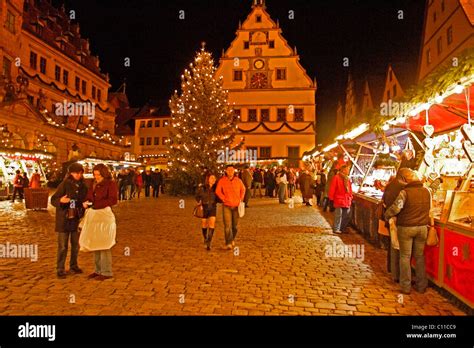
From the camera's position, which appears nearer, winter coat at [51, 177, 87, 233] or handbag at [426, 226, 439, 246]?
handbag at [426, 226, 439, 246]

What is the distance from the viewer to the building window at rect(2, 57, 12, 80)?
27828mm

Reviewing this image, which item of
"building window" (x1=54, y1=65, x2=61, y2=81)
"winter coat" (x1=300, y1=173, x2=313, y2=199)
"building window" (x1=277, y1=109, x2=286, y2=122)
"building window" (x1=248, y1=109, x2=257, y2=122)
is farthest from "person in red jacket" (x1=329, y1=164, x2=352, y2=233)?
"building window" (x1=54, y1=65, x2=61, y2=81)

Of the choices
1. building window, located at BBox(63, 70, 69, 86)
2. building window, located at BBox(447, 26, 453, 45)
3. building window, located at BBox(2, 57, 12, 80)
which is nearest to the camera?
building window, located at BBox(447, 26, 453, 45)

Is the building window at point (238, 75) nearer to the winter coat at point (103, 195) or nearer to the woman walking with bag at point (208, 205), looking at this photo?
the woman walking with bag at point (208, 205)

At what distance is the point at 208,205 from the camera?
8984 millimetres

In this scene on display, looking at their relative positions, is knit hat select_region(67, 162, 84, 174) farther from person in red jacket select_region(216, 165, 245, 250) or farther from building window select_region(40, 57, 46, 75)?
building window select_region(40, 57, 46, 75)

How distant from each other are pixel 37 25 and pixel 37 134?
1134 centimetres

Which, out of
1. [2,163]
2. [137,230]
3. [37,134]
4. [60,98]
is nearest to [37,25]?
[60,98]

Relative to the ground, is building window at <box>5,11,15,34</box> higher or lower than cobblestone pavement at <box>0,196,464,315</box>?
higher

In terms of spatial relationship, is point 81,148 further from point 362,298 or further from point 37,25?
point 362,298

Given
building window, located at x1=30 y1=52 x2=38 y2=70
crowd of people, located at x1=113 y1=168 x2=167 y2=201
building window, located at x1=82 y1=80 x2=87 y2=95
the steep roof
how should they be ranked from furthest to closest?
building window, located at x1=82 y1=80 x2=87 y2=95, building window, located at x1=30 y1=52 x2=38 y2=70, the steep roof, crowd of people, located at x1=113 y1=168 x2=167 y2=201

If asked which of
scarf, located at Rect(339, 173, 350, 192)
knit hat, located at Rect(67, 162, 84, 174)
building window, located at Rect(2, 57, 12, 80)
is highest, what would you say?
building window, located at Rect(2, 57, 12, 80)

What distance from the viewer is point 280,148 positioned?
1603 inches

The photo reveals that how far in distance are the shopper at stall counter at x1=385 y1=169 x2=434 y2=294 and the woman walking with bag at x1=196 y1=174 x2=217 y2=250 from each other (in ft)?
13.4
